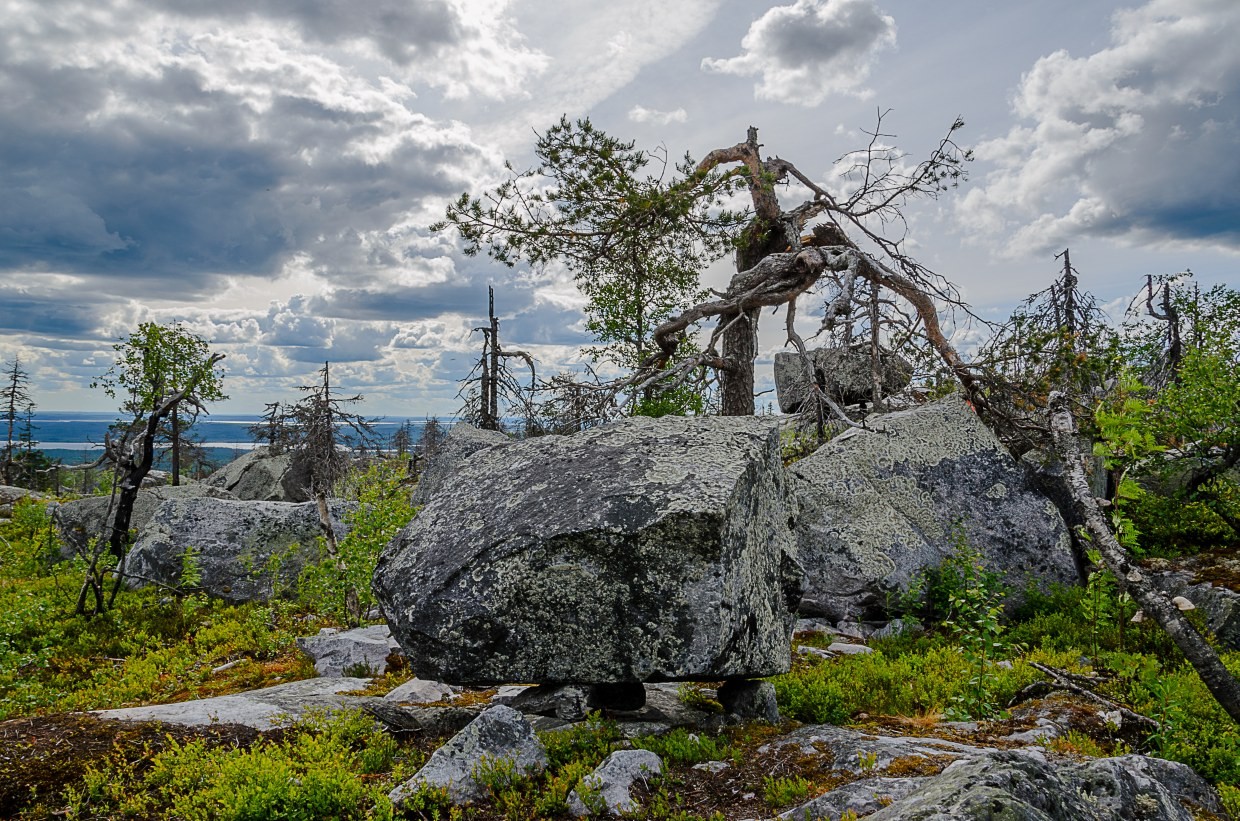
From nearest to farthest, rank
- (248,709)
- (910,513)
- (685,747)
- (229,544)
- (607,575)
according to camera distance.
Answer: (685,747)
(607,575)
(248,709)
(910,513)
(229,544)

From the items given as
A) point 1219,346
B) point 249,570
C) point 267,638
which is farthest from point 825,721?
point 249,570

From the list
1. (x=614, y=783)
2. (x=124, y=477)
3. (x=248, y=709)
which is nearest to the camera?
(x=614, y=783)

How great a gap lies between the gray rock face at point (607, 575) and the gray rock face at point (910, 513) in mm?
5778

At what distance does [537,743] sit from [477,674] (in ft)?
2.98

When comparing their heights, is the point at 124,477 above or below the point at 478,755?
above

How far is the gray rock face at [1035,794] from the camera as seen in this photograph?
328cm

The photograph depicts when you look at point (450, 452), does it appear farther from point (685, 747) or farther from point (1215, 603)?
point (1215, 603)

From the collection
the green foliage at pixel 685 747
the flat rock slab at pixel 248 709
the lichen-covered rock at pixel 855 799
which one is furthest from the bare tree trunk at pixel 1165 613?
the flat rock slab at pixel 248 709

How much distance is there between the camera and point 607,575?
6.33 metres

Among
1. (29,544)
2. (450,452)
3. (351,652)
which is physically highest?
(450,452)

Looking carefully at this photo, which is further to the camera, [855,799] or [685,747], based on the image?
[685,747]

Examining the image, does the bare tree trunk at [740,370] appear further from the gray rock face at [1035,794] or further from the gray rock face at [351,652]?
the gray rock face at [1035,794]

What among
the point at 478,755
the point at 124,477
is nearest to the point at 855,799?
the point at 478,755

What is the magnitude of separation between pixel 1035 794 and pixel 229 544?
17498 millimetres
